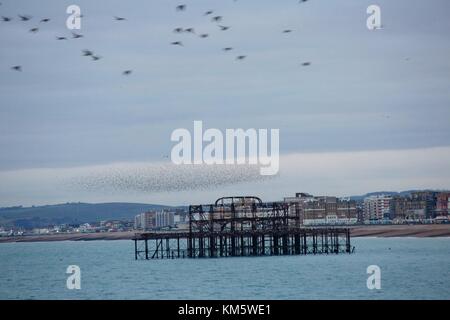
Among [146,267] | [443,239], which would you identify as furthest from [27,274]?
[443,239]

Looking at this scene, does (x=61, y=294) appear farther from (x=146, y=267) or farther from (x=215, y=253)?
(x=215, y=253)

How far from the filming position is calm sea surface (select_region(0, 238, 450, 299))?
209ft

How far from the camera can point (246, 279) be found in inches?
2881

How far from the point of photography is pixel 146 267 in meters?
91.9

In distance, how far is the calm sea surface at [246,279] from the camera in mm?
63594

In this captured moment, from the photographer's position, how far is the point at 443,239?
590 feet

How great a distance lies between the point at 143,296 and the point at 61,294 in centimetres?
732

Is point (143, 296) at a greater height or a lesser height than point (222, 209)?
lesser
